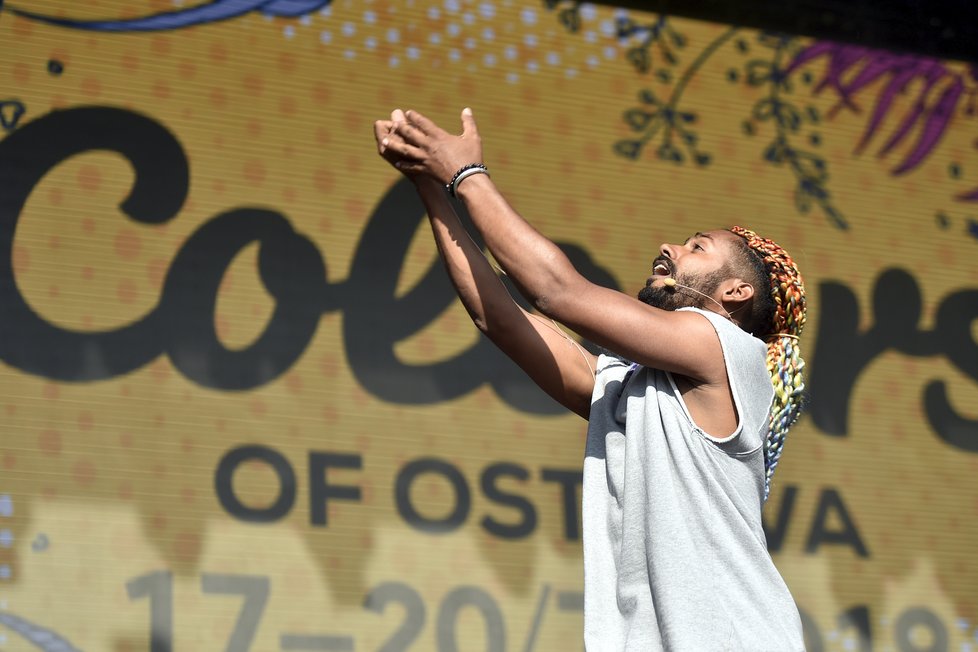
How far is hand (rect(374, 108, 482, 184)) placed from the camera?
6.43ft

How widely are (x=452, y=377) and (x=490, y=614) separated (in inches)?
27.9

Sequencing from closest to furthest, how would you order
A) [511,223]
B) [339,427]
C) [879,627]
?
[511,223] < [339,427] < [879,627]

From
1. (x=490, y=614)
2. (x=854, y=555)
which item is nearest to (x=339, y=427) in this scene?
(x=490, y=614)

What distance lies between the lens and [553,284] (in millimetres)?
1889

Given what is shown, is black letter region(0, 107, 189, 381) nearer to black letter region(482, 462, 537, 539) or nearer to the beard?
black letter region(482, 462, 537, 539)

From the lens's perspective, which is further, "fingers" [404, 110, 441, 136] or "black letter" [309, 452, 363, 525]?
"black letter" [309, 452, 363, 525]

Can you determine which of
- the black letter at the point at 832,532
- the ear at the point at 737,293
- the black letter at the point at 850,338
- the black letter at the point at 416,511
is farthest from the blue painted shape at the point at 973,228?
the ear at the point at 737,293

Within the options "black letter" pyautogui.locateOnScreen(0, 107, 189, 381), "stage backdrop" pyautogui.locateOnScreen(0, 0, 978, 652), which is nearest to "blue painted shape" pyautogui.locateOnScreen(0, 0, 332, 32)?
"stage backdrop" pyautogui.locateOnScreen(0, 0, 978, 652)

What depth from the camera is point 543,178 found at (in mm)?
4223

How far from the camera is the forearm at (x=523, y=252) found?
189 centimetres

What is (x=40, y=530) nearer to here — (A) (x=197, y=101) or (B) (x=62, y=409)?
(B) (x=62, y=409)

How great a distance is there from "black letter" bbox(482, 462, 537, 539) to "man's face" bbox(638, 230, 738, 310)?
6.03ft

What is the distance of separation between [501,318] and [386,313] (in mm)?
1859

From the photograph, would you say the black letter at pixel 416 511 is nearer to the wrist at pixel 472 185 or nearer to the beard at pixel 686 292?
the beard at pixel 686 292
